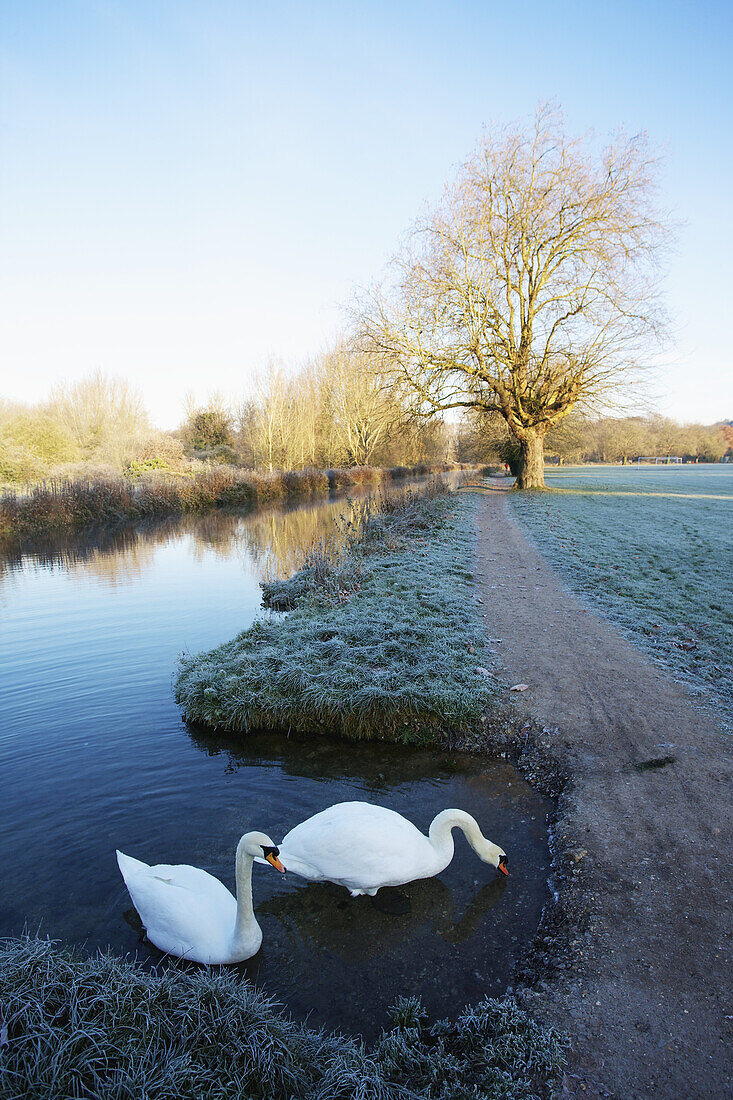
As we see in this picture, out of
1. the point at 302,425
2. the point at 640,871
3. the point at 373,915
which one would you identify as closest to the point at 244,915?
the point at 373,915

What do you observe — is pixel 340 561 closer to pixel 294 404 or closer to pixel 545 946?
pixel 545 946

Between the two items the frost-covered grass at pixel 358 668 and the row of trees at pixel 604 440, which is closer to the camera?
the frost-covered grass at pixel 358 668

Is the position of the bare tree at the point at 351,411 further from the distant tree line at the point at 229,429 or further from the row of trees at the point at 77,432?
the row of trees at the point at 77,432

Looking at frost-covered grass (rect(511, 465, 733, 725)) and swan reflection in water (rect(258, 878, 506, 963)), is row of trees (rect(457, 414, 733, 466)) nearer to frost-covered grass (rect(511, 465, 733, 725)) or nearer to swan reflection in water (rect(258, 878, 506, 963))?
frost-covered grass (rect(511, 465, 733, 725))

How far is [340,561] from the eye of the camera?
407 inches

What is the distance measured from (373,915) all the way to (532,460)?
986 inches

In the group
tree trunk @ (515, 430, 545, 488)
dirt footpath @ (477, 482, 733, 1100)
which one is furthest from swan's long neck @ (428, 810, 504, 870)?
tree trunk @ (515, 430, 545, 488)

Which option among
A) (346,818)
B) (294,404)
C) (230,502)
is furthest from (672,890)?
(294,404)

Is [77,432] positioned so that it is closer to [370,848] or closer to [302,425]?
[302,425]

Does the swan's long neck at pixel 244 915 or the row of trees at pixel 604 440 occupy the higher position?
the row of trees at pixel 604 440

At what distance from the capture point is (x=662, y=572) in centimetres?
977

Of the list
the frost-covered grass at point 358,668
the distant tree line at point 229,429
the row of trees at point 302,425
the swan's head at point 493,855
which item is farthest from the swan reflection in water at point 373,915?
the row of trees at point 302,425

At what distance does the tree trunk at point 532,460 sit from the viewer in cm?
2512

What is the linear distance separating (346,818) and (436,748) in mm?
1847
